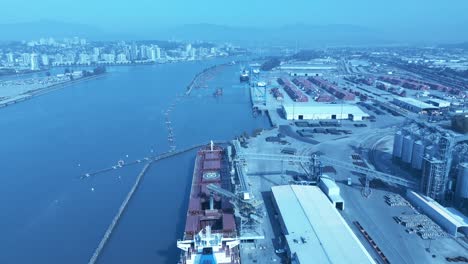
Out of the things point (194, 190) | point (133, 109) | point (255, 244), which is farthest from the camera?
point (133, 109)

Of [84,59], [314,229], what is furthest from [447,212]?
[84,59]

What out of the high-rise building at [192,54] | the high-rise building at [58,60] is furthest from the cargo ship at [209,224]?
the high-rise building at [192,54]

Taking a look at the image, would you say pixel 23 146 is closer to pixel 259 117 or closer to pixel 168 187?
pixel 168 187

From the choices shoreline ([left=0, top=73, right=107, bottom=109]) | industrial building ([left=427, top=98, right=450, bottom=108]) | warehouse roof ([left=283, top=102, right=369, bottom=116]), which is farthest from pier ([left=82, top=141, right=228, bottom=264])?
shoreline ([left=0, top=73, right=107, bottom=109])

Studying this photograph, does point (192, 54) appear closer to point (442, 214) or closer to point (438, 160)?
point (438, 160)

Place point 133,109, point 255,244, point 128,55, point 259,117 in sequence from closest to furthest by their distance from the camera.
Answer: point 255,244
point 259,117
point 133,109
point 128,55

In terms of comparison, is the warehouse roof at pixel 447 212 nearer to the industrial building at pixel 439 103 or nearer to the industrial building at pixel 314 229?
the industrial building at pixel 314 229

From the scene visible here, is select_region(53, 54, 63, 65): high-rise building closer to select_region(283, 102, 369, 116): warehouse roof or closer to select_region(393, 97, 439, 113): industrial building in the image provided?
select_region(283, 102, 369, 116): warehouse roof

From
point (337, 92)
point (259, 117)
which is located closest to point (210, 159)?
point (259, 117)
